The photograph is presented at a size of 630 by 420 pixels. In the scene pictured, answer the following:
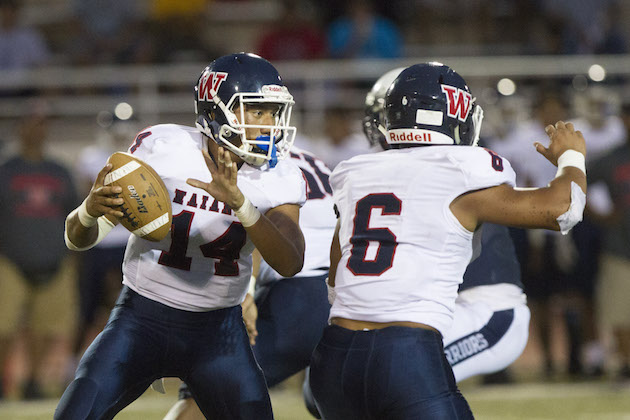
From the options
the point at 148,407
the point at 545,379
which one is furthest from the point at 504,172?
the point at 545,379

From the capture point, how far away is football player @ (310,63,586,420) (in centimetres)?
287

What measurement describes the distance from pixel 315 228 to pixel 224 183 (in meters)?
1.28

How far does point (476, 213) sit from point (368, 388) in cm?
60

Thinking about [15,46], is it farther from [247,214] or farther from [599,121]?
[247,214]

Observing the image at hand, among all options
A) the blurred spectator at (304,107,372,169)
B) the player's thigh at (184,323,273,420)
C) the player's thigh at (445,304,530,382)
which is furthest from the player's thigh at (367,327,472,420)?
the blurred spectator at (304,107,372,169)

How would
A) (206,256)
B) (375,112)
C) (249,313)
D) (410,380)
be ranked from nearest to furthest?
(410,380) < (206,256) < (249,313) < (375,112)

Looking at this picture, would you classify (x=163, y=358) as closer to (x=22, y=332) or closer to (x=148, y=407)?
(x=148, y=407)

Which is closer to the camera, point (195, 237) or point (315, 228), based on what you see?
point (195, 237)

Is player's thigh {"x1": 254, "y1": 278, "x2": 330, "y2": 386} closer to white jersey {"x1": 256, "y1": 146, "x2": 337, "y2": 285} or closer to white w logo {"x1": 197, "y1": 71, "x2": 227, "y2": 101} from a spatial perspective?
white jersey {"x1": 256, "y1": 146, "x2": 337, "y2": 285}

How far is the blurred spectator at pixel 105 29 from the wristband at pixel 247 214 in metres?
6.36

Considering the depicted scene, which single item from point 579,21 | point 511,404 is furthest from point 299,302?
point 579,21

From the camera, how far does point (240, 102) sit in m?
3.40

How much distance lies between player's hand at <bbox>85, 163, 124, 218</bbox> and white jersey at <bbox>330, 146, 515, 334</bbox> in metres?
0.75

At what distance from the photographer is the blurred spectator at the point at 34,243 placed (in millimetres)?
6871
